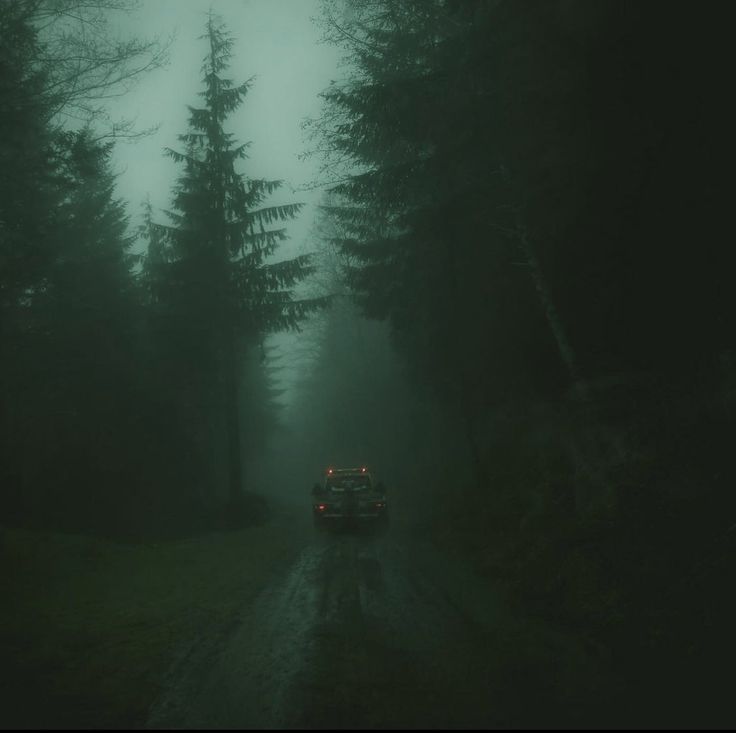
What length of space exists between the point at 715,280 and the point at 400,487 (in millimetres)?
24343

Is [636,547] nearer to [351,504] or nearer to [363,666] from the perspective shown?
[363,666]

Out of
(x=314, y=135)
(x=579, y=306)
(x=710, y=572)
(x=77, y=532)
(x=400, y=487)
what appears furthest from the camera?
(x=400, y=487)

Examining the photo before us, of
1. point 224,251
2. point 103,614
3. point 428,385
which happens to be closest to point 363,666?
point 103,614

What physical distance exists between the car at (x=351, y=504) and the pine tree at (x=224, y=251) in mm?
4297

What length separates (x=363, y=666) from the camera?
606cm

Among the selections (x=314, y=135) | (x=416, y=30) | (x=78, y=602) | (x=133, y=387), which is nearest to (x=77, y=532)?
(x=133, y=387)

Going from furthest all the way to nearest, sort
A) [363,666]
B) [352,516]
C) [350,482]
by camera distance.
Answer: [350,482] < [352,516] < [363,666]

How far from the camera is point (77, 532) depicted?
17.9m

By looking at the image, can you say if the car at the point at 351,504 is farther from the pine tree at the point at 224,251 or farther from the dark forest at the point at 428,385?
the pine tree at the point at 224,251

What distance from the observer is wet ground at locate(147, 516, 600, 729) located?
4.97m

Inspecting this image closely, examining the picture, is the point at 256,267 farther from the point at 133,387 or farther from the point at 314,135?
the point at 314,135

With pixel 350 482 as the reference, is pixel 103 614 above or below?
below

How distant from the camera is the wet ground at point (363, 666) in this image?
4969 mm

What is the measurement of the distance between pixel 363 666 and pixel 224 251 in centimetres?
1819
